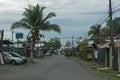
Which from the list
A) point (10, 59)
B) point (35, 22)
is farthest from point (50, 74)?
point (35, 22)

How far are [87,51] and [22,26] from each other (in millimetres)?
20414

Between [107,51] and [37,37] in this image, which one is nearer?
[107,51]

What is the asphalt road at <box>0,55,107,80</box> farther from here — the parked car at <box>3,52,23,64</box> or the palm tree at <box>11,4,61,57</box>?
the palm tree at <box>11,4,61,57</box>

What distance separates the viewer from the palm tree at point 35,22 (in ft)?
188

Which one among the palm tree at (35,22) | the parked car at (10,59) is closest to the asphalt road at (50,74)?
the parked car at (10,59)

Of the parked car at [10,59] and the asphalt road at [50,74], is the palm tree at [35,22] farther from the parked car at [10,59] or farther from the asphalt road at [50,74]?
the asphalt road at [50,74]

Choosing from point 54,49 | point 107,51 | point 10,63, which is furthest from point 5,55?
point 54,49

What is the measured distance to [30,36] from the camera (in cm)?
6084

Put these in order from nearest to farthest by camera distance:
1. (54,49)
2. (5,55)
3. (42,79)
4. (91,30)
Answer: (42,79) < (5,55) < (91,30) < (54,49)

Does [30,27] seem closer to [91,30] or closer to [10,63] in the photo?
[10,63]

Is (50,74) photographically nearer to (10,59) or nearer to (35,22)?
(10,59)

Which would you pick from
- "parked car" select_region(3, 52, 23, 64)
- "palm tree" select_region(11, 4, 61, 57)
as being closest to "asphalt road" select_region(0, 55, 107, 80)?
"parked car" select_region(3, 52, 23, 64)

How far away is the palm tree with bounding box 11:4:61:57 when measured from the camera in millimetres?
57375

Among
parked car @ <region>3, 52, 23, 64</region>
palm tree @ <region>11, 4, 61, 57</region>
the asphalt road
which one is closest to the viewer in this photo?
the asphalt road
